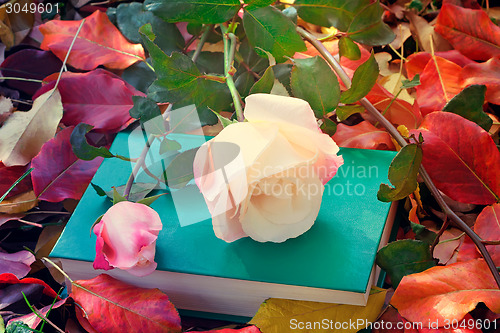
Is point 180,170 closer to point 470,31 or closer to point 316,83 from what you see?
point 316,83

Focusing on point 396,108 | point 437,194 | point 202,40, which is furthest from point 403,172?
point 202,40

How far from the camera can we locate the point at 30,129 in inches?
20.3

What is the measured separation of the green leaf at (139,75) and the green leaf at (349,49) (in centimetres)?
20

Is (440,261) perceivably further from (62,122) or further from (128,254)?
(62,122)

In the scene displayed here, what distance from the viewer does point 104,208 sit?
449 mm

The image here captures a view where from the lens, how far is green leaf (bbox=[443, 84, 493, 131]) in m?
0.44

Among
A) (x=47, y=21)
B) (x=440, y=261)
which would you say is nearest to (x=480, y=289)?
(x=440, y=261)

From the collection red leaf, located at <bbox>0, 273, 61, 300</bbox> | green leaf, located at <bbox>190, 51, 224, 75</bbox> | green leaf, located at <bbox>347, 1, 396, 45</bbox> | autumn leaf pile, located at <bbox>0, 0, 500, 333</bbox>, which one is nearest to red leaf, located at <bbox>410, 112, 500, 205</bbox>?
autumn leaf pile, located at <bbox>0, 0, 500, 333</bbox>

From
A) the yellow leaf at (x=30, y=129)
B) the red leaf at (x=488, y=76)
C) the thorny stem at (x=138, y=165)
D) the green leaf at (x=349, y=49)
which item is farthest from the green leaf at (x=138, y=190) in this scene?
the red leaf at (x=488, y=76)

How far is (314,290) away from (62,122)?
311 millimetres

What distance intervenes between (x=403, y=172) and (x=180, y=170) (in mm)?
179

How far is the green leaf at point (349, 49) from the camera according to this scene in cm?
50

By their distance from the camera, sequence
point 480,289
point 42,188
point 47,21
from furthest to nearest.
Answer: point 47,21, point 42,188, point 480,289

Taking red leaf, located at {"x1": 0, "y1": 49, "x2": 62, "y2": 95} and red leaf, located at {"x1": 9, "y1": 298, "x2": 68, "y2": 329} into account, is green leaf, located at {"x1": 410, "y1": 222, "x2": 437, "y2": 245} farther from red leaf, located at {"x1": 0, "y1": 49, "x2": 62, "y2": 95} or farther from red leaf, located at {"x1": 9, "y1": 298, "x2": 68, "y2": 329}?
red leaf, located at {"x1": 0, "y1": 49, "x2": 62, "y2": 95}
